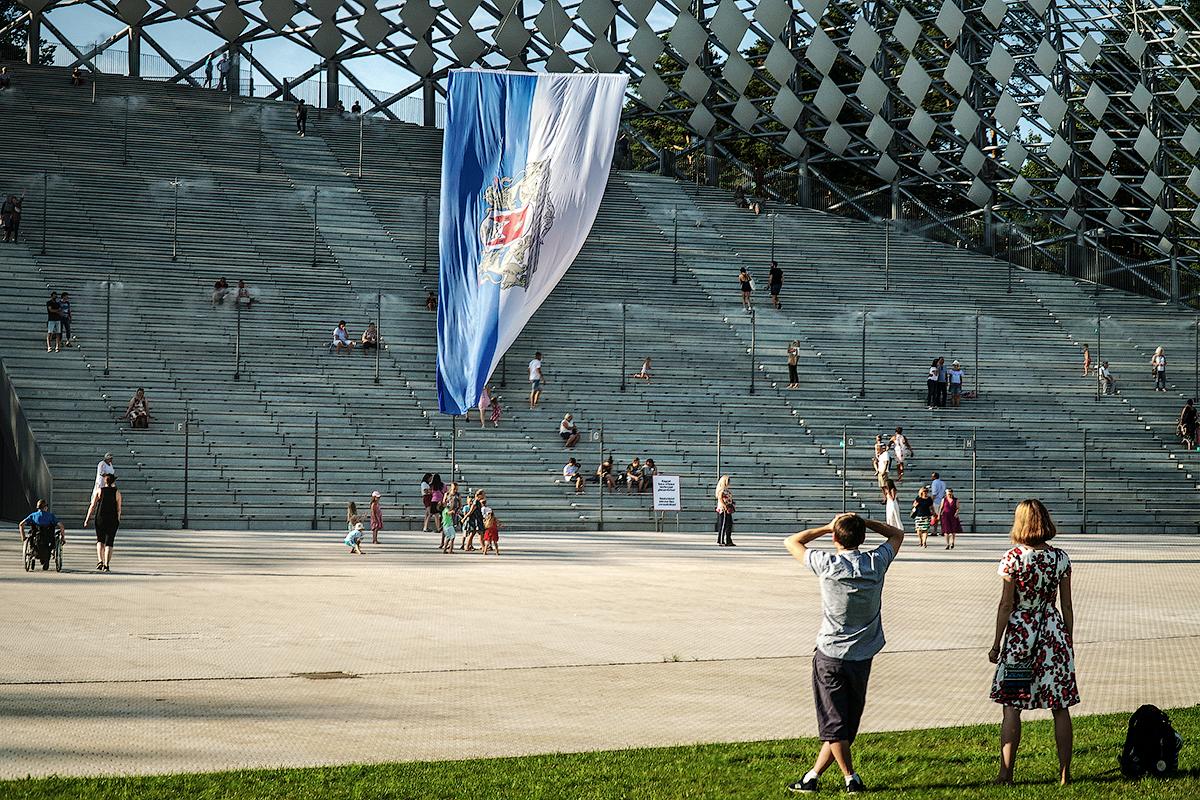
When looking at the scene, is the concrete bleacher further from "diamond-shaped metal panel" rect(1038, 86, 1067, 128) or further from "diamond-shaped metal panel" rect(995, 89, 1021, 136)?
"diamond-shaped metal panel" rect(1038, 86, 1067, 128)

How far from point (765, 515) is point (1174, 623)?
51.9ft

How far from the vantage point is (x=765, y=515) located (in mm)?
30516

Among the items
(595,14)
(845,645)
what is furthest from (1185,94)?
(845,645)

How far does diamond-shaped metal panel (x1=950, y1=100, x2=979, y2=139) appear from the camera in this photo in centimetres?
5775

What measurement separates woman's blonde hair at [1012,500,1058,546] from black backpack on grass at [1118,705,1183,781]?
1.01 meters

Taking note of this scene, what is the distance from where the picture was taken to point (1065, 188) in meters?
59.3

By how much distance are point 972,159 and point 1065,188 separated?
14.9 ft

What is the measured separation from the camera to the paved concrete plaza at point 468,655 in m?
8.75

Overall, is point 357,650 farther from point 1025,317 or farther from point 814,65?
point 814,65

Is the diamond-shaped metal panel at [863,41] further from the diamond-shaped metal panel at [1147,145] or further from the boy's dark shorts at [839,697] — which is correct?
the boy's dark shorts at [839,697]

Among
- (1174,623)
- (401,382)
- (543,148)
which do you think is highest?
(543,148)

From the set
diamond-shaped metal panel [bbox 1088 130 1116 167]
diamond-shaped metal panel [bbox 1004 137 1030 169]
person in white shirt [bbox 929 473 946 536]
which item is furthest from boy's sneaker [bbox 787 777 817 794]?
diamond-shaped metal panel [bbox 1088 130 1116 167]

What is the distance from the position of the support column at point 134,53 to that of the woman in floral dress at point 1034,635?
55870 millimetres

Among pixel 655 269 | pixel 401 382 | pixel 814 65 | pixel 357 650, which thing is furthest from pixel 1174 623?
pixel 814 65
